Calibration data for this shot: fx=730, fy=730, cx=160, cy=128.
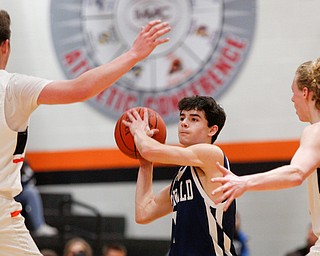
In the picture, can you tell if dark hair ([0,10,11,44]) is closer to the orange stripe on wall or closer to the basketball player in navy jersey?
the basketball player in navy jersey

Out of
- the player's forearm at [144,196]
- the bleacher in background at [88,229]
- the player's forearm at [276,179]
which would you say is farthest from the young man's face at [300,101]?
the bleacher in background at [88,229]

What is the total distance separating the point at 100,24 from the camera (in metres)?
10.0

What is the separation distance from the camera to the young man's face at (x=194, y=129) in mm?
4590

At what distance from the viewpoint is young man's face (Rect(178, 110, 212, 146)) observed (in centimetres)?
459

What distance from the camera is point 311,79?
4070 mm

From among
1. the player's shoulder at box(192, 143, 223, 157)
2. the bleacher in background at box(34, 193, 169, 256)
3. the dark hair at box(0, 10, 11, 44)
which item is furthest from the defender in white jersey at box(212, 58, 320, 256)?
the bleacher in background at box(34, 193, 169, 256)

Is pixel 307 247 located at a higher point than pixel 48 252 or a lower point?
higher

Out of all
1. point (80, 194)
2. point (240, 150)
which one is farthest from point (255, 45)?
point (80, 194)

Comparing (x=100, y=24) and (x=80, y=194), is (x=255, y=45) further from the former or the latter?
(x=80, y=194)

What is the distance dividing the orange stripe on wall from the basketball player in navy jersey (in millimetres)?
4844

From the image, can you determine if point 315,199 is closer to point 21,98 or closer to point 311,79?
point 311,79

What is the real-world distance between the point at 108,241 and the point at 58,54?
279 centimetres

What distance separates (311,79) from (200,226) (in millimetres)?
1107

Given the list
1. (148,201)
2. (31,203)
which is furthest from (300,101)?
(31,203)
